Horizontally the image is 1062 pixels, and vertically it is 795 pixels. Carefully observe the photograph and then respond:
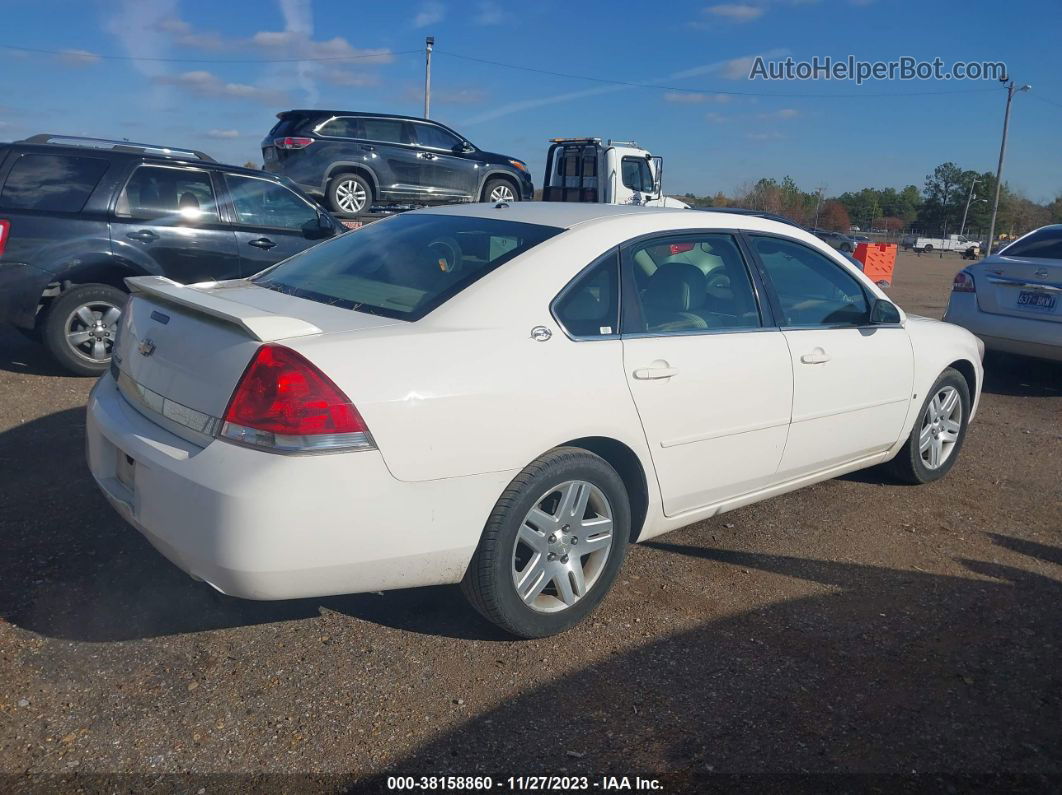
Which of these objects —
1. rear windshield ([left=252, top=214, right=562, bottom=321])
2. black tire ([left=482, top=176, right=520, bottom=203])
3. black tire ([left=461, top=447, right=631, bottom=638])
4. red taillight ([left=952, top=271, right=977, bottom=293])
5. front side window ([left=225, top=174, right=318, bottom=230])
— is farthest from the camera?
black tire ([left=482, top=176, right=520, bottom=203])

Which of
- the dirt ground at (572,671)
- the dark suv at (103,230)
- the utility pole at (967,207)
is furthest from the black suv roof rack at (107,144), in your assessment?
the utility pole at (967,207)

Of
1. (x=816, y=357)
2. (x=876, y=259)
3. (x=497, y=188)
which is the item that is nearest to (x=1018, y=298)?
(x=816, y=357)

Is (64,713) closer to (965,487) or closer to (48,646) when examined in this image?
(48,646)

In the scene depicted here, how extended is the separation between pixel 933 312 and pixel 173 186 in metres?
→ 12.2

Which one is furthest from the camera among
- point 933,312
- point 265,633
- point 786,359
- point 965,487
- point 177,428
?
point 933,312

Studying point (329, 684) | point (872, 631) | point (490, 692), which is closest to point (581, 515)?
point (490, 692)

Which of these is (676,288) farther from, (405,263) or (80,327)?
(80,327)

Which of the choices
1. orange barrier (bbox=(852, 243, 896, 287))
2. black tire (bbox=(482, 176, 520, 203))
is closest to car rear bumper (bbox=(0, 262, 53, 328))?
black tire (bbox=(482, 176, 520, 203))

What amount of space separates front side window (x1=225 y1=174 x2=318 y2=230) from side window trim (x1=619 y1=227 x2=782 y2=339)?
15.4ft

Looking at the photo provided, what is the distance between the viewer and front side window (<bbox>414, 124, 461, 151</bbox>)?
13.9 metres

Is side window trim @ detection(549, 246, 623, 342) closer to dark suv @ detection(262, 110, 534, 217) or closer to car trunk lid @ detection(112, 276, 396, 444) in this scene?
car trunk lid @ detection(112, 276, 396, 444)

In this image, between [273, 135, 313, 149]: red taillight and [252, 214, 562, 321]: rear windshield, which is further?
[273, 135, 313, 149]: red taillight

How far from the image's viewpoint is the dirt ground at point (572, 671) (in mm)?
2643

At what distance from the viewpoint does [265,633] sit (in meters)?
3.30
